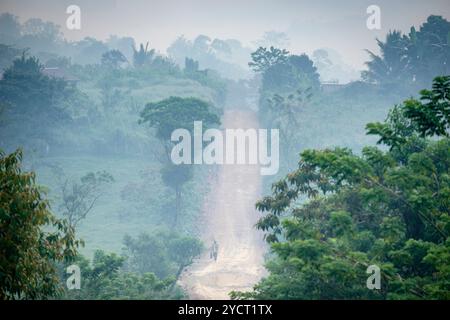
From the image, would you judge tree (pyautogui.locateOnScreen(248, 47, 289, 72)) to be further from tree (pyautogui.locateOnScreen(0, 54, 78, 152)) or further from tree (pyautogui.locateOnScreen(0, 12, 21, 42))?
tree (pyautogui.locateOnScreen(0, 12, 21, 42))

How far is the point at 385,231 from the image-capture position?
1497cm

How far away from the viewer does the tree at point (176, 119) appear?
4138 centimetres

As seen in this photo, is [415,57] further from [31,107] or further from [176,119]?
[31,107]

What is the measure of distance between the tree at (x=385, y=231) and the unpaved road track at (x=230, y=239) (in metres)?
14.8

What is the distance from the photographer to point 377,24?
2920cm

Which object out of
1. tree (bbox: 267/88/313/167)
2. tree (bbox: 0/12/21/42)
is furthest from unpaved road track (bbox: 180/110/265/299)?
tree (bbox: 0/12/21/42)

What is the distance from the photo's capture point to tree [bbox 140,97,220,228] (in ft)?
136

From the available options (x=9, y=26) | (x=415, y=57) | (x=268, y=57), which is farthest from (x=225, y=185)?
(x=9, y=26)

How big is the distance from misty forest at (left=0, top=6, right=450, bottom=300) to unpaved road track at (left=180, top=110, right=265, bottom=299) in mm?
149

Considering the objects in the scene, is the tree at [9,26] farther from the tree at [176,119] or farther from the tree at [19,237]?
the tree at [19,237]

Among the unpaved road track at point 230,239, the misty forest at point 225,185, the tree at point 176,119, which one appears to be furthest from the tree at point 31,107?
the unpaved road track at point 230,239

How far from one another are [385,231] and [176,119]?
2804 centimetres

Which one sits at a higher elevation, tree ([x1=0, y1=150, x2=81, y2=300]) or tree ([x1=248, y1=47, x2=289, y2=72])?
tree ([x1=248, y1=47, x2=289, y2=72])

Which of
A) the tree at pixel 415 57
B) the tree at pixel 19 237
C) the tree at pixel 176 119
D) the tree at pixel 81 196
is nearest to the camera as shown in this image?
the tree at pixel 19 237
